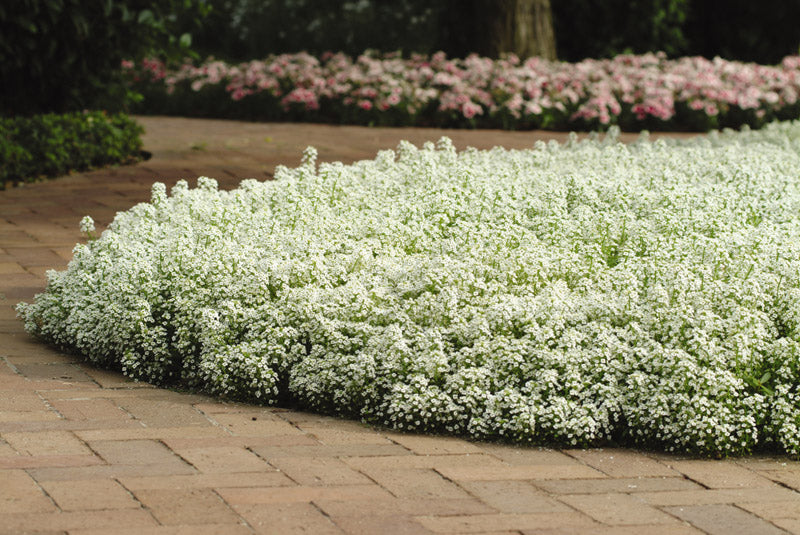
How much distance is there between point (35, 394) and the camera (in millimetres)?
3920

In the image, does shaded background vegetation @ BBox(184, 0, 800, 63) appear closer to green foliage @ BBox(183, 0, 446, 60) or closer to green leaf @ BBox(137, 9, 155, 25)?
green foliage @ BBox(183, 0, 446, 60)

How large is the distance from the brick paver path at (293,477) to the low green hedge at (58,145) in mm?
3869

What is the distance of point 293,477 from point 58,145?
18.6 feet

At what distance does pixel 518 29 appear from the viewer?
13.8m

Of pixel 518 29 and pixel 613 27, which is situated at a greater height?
pixel 613 27

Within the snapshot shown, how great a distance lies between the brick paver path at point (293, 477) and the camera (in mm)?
2945

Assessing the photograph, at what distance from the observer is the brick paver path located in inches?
116

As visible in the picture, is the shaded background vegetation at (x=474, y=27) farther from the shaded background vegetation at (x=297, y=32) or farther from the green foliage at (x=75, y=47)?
the green foliage at (x=75, y=47)

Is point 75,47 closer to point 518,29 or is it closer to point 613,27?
point 518,29

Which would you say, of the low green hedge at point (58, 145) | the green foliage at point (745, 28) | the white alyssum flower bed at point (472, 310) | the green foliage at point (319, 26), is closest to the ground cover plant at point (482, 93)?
the low green hedge at point (58, 145)

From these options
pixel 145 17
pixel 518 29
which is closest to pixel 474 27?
pixel 518 29

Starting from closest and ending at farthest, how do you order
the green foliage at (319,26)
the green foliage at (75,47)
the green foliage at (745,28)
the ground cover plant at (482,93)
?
the green foliage at (75,47), the ground cover plant at (482,93), the green foliage at (745,28), the green foliage at (319,26)

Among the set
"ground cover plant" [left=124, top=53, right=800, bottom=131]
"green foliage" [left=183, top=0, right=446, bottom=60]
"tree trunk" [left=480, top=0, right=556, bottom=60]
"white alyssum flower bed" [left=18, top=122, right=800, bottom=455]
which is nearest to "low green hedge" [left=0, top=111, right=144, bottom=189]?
"white alyssum flower bed" [left=18, top=122, right=800, bottom=455]

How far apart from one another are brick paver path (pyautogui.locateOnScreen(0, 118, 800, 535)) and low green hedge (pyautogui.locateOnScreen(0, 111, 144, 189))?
387cm
